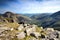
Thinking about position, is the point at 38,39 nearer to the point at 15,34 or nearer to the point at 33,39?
the point at 33,39

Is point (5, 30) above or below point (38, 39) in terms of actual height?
above

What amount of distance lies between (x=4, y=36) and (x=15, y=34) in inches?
331

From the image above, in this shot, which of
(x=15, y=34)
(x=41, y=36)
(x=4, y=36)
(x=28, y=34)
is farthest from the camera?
(x=41, y=36)

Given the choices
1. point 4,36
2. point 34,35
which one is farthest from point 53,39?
point 4,36

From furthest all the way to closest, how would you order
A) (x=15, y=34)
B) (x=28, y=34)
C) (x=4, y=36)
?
(x=28, y=34) < (x=15, y=34) < (x=4, y=36)

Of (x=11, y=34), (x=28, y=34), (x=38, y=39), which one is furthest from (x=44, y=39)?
(x=11, y=34)

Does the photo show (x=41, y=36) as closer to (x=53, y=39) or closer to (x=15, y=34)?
(x=53, y=39)

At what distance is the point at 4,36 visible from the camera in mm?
78125

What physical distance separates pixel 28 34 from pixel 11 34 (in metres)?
13.4

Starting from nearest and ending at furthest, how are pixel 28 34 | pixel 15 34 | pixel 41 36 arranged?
pixel 15 34 → pixel 28 34 → pixel 41 36

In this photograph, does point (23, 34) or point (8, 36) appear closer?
point (8, 36)

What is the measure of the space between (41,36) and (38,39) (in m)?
7.42

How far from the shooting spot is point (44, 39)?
8938cm

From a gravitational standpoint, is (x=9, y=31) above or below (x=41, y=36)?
above
